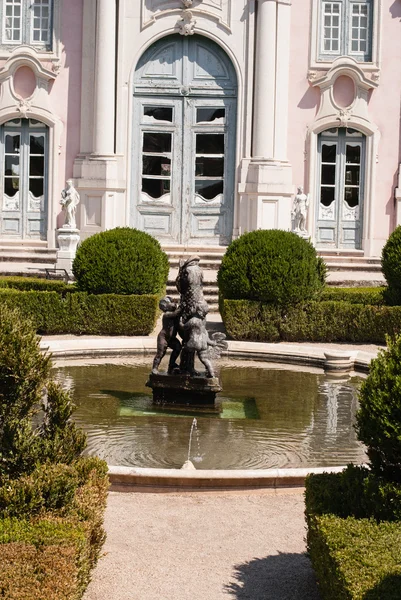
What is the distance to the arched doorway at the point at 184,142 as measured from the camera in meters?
22.2

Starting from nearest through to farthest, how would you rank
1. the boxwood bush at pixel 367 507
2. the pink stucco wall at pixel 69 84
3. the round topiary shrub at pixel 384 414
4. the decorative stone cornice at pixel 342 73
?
the boxwood bush at pixel 367 507, the round topiary shrub at pixel 384 414, the decorative stone cornice at pixel 342 73, the pink stucco wall at pixel 69 84

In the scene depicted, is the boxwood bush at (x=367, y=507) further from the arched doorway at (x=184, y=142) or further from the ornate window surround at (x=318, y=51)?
the ornate window surround at (x=318, y=51)

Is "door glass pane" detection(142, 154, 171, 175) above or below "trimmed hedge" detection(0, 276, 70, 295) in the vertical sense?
above

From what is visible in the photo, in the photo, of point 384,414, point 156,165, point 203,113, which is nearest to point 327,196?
point 203,113

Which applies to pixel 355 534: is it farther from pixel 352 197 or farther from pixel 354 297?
pixel 352 197

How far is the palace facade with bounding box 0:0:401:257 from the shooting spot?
71.6ft

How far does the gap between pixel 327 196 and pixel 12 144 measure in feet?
20.9

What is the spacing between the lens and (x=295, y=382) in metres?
12.8

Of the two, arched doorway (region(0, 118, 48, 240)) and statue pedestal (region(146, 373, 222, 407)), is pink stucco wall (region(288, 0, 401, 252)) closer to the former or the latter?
arched doorway (region(0, 118, 48, 240))

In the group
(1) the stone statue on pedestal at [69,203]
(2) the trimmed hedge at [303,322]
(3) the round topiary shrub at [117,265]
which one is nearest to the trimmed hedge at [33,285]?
(3) the round topiary shrub at [117,265]

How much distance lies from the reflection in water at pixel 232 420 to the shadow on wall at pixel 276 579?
81.0 inches

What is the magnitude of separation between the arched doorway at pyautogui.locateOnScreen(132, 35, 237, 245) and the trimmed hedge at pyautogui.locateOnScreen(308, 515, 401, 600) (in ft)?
53.4

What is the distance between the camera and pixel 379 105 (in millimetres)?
22391

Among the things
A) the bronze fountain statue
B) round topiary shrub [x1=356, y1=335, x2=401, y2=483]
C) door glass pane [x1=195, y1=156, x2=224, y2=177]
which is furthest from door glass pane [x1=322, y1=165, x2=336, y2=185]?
round topiary shrub [x1=356, y1=335, x2=401, y2=483]
